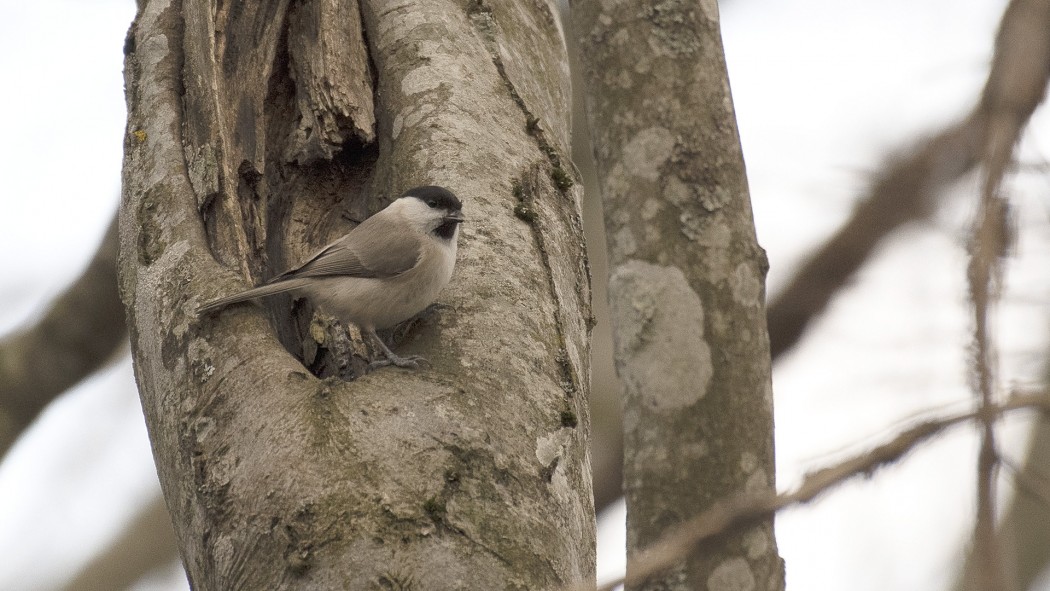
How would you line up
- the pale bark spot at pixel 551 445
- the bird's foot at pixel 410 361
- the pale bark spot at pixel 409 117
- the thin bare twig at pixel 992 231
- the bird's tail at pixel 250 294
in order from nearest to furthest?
the thin bare twig at pixel 992 231
the pale bark spot at pixel 551 445
the bird's foot at pixel 410 361
the bird's tail at pixel 250 294
the pale bark spot at pixel 409 117

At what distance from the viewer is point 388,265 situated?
13.3 feet

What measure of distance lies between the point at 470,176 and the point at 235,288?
3.05ft

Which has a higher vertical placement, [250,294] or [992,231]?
[992,231]

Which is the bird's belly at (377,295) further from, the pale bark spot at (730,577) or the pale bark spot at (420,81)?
the pale bark spot at (730,577)

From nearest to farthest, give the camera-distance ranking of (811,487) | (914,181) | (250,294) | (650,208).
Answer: (811,487) → (914,181) → (650,208) → (250,294)

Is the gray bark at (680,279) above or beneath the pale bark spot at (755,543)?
above

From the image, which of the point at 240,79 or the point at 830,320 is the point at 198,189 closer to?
the point at 240,79

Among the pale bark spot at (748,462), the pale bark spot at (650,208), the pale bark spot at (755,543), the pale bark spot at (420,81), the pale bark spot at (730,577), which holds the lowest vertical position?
the pale bark spot at (730,577)

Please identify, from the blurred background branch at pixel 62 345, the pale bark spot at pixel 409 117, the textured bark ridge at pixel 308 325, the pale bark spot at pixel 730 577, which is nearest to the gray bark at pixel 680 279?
the pale bark spot at pixel 730 577

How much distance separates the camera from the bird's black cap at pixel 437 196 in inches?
140

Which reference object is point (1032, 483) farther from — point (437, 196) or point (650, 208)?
point (437, 196)

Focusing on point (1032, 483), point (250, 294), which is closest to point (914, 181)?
point (1032, 483)

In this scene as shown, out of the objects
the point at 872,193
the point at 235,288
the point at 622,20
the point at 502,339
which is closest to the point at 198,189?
the point at 235,288

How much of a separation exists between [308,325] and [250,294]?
714 millimetres
